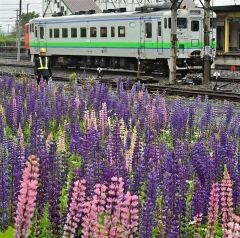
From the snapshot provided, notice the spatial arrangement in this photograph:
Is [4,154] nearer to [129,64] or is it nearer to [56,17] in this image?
[129,64]

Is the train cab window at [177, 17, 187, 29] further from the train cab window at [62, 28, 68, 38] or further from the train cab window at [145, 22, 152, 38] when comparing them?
the train cab window at [62, 28, 68, 38]

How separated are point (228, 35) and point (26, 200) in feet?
124

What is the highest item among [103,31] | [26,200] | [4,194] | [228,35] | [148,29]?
[228,35]

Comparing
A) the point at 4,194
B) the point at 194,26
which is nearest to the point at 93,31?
the point at 194,26

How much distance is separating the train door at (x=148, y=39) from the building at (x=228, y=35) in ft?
35.6

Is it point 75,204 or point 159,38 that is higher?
point 159,38

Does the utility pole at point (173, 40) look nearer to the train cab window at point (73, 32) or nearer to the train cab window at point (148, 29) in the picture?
the train cab window at point (148, 29)

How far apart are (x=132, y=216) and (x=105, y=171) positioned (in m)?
1.50

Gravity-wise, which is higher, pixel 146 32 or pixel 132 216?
pixel 146 32

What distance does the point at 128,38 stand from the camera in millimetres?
27484

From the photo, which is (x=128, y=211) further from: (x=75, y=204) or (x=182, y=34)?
(x=182, y=34)

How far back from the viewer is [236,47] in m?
40.5

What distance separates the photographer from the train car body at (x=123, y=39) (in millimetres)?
25766

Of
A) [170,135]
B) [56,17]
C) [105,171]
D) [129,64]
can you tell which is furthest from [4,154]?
[56,17]
